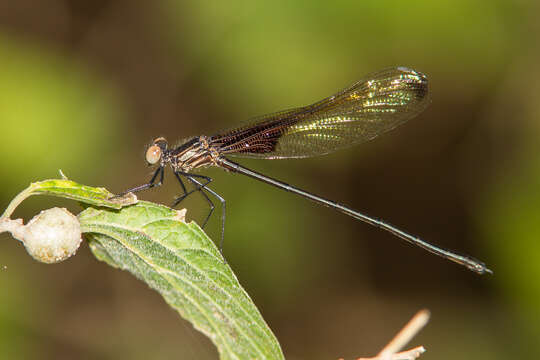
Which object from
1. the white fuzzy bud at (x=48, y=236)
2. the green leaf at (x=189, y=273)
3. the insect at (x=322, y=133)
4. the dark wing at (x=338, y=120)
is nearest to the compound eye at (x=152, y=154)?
the insect at (x=322, y=133)

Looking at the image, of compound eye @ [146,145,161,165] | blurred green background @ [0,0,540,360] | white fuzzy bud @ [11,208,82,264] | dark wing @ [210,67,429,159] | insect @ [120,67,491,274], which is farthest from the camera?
blurred green background @ [0,0,540,360]

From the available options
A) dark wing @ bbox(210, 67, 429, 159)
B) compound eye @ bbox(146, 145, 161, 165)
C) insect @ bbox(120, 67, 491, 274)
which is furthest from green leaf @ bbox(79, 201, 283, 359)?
dark wing @ bbox(210, 67, 429, 159)

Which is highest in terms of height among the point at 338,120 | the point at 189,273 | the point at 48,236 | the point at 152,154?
the point at 338,120

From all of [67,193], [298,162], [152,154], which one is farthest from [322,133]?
[67,193]

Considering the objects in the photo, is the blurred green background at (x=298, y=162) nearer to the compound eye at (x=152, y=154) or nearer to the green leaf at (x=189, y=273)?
the compound eye at (x=152, y=154)

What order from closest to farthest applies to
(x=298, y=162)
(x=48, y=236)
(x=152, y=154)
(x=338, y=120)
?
1. (x=48, y=236)
2. (x=152, y=154)
3. (x=338, y=120)
4. (x=298, y=162)

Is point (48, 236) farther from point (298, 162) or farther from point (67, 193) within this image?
point (298, 162)

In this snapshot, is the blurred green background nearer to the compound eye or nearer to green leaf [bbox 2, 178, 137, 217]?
the compound eye
